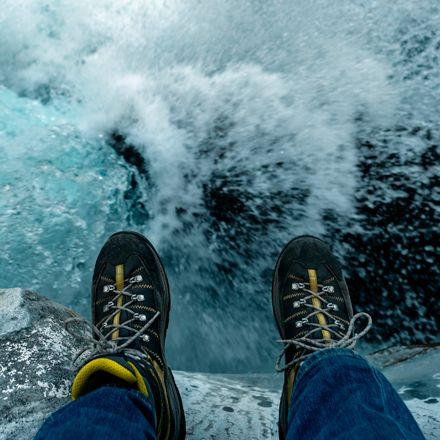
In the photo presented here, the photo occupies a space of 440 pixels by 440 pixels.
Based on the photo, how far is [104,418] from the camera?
692 millimetres

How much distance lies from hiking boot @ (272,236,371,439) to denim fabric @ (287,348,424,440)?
0.16 m

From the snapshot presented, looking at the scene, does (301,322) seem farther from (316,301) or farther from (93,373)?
(93,373)

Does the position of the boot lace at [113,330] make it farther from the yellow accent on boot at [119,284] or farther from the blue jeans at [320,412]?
the blue jeans at [320,412]

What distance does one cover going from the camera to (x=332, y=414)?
0.72 m

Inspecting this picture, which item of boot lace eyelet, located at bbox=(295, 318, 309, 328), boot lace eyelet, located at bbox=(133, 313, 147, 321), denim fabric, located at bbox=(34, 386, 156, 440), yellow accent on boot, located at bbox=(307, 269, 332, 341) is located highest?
yellow accent on boot, located at bbox=(307, 269, 332, 341)

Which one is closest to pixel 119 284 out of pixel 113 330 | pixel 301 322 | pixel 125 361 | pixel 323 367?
pixel 113 330

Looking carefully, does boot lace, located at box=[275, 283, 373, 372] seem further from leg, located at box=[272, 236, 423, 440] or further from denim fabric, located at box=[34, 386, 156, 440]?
denim fabric, located at box=[34, 386, 156, 440]

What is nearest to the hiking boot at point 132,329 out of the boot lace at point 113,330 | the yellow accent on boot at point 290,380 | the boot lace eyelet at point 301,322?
the boot lace at point 113,330

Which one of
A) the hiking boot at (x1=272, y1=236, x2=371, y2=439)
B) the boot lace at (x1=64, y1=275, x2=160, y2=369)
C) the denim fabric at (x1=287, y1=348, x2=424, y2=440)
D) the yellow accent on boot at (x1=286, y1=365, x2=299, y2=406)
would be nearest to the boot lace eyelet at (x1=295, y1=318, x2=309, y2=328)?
the hiking boot at (x1=272, y1=236, x2=371, y2=439)

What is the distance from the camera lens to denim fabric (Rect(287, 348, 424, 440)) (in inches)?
26.3

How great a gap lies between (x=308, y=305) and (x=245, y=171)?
64 cm

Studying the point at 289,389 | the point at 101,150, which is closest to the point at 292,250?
the point at 289,389

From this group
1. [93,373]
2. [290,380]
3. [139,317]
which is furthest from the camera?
[139,317]

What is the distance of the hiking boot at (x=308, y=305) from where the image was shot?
1.04 metres
